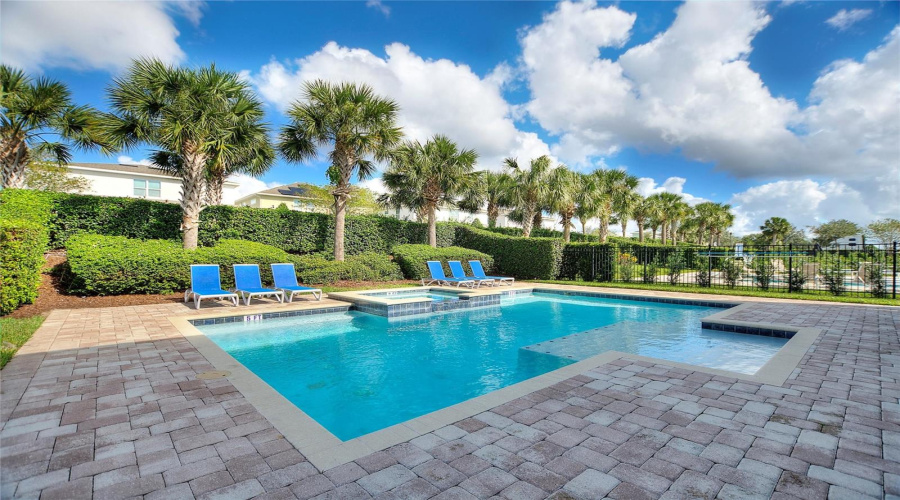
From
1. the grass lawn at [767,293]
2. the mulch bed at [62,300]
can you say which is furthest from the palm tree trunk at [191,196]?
the grass lawn at [767,293]

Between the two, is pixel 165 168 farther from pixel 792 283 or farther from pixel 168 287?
pixel 792 283

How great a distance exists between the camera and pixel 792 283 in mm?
12461

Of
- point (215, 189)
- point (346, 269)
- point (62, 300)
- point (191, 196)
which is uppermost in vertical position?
point (215, 189)

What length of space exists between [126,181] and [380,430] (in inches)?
1422

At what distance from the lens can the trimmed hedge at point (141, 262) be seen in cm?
917

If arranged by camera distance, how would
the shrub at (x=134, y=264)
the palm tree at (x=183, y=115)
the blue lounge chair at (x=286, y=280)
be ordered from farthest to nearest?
the palm tree at (x=183, y=115) < the blue lounge chair at (x=286, y=280) < the shrub at (x=134, y=264)

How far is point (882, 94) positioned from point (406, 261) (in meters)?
15.4

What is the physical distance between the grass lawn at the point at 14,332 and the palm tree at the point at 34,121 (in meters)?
8.02

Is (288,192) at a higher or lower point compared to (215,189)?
higher

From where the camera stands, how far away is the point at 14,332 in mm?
5797

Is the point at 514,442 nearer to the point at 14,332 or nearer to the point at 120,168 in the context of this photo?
the point at 14,332

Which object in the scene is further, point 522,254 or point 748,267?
point 522,254

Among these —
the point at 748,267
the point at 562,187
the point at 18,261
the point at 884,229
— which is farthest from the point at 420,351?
the point at 884,229

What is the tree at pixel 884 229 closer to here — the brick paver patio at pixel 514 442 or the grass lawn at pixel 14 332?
the brick paver patio at pixel 514 442
